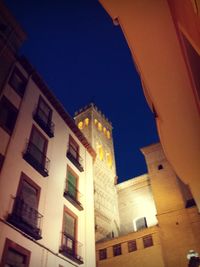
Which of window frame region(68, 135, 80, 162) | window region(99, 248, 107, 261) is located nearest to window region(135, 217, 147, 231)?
window region(99, 248, 107, 261)

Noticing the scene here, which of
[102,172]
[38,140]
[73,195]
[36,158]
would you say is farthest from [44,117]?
[102,172]

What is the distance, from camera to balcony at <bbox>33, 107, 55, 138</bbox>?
15477 millimetres

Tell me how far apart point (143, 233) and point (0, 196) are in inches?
716

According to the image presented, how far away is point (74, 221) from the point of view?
15641 mm

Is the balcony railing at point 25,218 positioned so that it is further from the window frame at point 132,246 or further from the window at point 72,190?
the window frame at point 132,246

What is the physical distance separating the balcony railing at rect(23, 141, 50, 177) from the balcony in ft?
5.52

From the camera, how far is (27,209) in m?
11.9

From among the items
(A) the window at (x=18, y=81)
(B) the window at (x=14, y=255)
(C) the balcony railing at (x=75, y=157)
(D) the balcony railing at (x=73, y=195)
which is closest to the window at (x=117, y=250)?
(D) the balcony railing at (x=73, y=195)

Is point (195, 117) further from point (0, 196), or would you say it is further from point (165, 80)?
point (0, 196)

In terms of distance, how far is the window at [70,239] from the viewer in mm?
13299

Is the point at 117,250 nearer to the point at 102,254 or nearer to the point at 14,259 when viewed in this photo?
the point at 102,254

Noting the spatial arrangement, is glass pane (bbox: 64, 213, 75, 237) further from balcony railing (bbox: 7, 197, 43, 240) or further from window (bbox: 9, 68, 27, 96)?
window (bbox: 9, 68, 27, 96)

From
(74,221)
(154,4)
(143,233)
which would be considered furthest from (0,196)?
(143,233)

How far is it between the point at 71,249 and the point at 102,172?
75.7 ft
